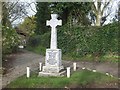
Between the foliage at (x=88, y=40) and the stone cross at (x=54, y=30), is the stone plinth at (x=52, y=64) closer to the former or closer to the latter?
the stone cross at (x=54, y=30)

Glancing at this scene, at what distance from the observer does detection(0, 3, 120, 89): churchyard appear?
10.5 metres

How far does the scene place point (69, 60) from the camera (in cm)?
1966

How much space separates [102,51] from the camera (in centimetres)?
1977

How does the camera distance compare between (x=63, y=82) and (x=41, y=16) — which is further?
(x=41, y=16)

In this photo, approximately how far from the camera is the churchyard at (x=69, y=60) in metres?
10.5

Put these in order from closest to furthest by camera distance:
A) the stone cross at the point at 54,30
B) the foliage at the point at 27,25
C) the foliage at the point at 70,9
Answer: the stone cross at the point at 54,30 < the foliage at the point at 70,9 < the foliage at the point at 27,25

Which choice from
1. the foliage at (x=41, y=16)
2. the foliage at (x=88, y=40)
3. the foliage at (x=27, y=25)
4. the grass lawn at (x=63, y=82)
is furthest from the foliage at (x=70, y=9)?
the foliage at (x=27, y=25)

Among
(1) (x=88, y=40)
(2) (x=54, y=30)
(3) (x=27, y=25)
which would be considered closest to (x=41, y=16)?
(1) (x=88, y=40)

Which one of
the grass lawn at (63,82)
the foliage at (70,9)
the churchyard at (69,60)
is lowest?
the grass lawn at (63,82)

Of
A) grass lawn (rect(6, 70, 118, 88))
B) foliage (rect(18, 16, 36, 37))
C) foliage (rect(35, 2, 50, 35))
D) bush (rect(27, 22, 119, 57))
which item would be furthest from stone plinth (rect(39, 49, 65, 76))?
foliage (rect(18, 16, 36, 37))

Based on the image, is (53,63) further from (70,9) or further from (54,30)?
(70,9)

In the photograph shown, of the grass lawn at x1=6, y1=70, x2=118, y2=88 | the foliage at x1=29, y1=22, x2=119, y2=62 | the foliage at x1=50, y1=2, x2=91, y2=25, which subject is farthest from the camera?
the foliage at x1=50, y1=2, x2=91, y2=25

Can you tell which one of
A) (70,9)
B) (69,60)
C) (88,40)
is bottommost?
(69,60)

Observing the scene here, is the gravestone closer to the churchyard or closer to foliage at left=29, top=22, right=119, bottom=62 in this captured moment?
the churchyard
